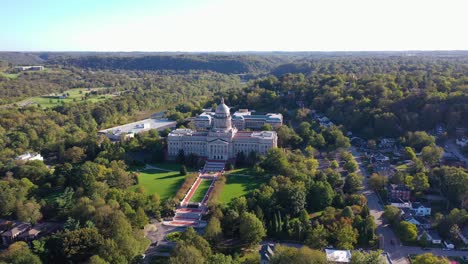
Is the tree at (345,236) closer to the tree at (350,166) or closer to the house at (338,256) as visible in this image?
the house at (338,256)

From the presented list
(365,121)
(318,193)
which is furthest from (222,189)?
(365,121)

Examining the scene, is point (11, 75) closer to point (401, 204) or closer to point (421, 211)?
point (401, 204)

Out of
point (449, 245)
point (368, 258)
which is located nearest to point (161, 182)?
point (368, 258)

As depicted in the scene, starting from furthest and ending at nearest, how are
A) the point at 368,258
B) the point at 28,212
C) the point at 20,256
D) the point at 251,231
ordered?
the point at 28,212, the point at 251,231, the point at 20,256, the point at 368,258

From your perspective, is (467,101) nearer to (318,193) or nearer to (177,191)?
(318,193)

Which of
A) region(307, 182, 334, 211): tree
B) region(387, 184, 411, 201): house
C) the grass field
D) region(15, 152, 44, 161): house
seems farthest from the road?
the grass field

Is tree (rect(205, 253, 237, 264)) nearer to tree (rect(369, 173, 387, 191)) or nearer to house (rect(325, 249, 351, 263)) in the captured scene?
house (rect(325, 249, 351, 263))

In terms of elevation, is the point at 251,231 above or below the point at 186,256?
below
